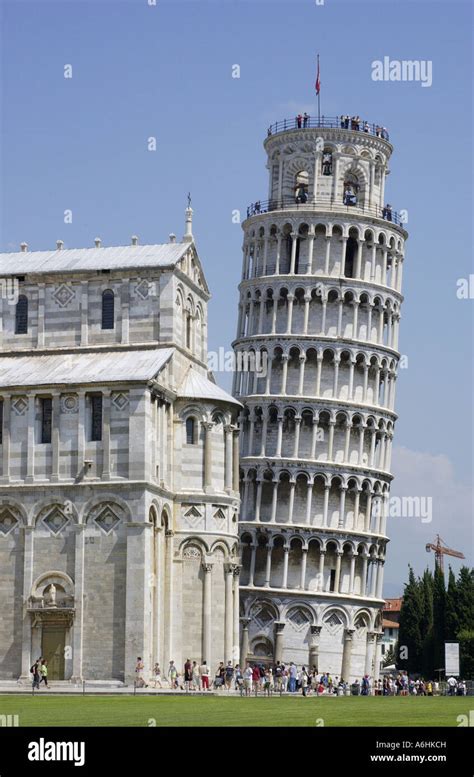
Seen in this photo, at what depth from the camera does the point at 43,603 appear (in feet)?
233

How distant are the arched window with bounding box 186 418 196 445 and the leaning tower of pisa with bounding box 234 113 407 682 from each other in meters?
33.0

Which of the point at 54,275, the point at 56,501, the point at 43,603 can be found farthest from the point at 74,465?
the point at 54,275

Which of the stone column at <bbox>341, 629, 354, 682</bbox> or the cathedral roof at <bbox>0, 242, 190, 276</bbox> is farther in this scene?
the stone column at <bbox>341, 629, 354, 682</bbox>

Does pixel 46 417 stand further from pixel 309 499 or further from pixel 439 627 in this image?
pixel 439 627

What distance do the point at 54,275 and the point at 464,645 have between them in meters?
43.5

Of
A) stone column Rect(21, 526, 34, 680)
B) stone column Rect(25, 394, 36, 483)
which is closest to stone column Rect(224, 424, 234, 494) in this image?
stone column Rect(25, 394, 36, 483)

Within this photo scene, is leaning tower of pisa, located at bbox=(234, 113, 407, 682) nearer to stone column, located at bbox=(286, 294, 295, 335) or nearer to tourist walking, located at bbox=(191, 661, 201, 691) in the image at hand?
stone column, located at bbox=(286, 294, 295, 335)

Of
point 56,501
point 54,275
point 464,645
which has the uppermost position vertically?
point 54,275

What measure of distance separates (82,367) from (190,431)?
5.98 m

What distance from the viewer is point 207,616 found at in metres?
74.7

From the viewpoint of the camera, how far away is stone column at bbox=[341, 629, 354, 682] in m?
108

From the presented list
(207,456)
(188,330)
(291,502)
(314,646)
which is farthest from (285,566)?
(207,456)

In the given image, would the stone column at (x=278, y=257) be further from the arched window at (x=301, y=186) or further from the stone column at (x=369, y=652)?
the stone column at (x=369, y=652)

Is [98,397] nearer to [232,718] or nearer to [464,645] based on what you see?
[232,718]
